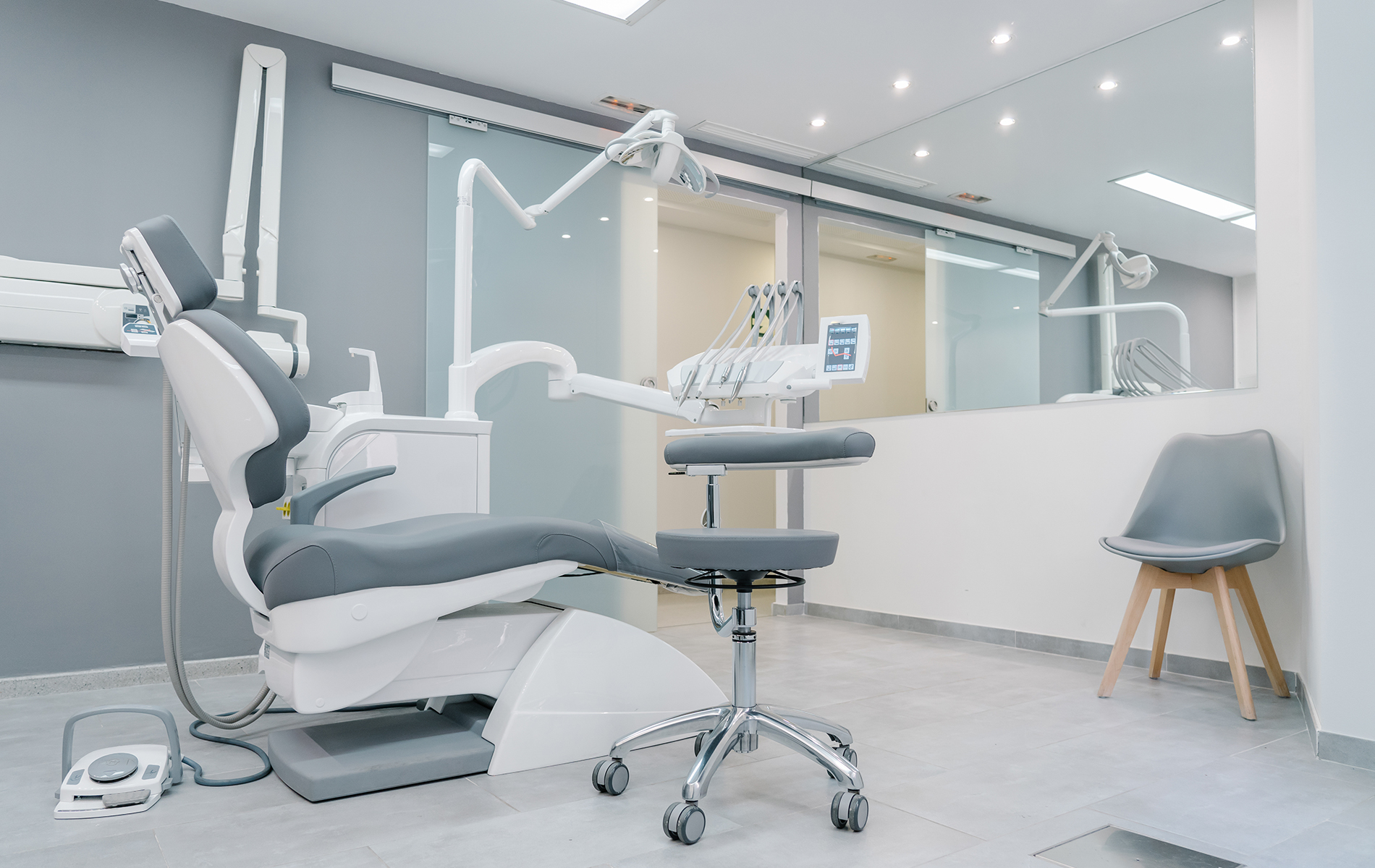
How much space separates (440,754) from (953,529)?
286cm

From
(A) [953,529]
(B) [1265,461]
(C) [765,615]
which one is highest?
(B) [1265,461]

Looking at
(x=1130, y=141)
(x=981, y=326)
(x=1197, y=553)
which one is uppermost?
(x=1130, y=141)

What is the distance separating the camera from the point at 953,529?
13.6 feet

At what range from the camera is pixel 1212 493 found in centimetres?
305

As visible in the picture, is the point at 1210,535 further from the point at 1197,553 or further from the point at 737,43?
the point at 737,43

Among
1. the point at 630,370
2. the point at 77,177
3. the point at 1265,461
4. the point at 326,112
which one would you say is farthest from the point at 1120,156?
the point at 77,177

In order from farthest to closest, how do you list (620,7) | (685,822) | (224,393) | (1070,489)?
1. (1070,489)
2. (620,7)
3. (224,393)
4. (685,822)

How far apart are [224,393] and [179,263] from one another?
1.09 ft

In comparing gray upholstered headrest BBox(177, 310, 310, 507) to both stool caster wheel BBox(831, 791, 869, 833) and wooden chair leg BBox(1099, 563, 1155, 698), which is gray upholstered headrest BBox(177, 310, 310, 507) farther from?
wooden chair leg BBox(1099, 563, 1155, 698)

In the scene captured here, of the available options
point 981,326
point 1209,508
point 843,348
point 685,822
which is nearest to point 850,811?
point 685,822

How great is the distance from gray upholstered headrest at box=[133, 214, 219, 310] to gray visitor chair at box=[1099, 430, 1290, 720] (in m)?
2.77

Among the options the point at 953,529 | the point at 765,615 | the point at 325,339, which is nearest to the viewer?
the point at 325,339

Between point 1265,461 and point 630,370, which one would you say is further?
point 630,370

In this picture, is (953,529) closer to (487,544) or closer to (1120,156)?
(1120,156)
